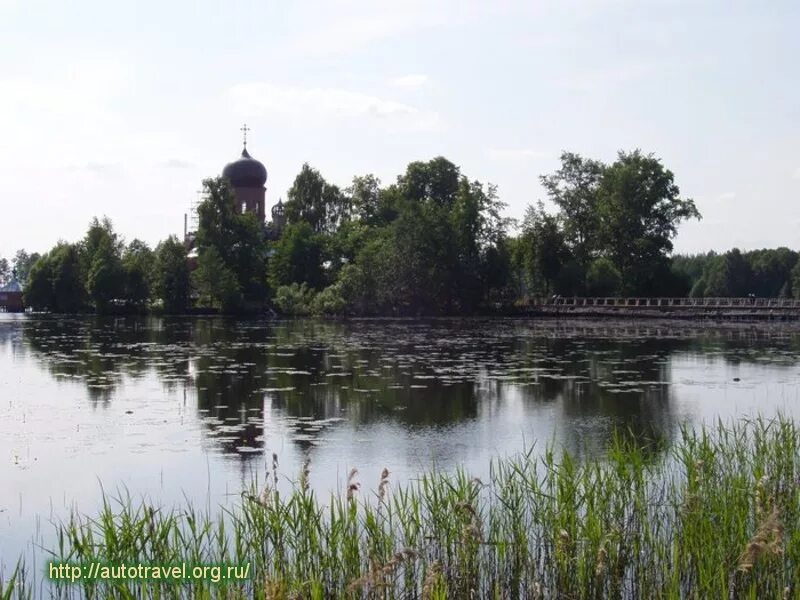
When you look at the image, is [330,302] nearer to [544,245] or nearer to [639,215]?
[544,245]

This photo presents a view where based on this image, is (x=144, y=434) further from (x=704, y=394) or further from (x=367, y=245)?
(x=367, y=245)

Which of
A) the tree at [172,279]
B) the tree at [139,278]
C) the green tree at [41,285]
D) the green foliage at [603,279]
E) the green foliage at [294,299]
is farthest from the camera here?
the green tree at [41,285]

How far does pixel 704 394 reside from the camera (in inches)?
971

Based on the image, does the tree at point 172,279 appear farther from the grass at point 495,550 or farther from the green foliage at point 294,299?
the grass at point 495,550

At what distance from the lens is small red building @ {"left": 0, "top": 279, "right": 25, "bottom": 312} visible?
359ft

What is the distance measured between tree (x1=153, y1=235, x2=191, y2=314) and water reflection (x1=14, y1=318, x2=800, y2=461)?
95.7ft

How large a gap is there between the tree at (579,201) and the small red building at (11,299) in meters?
59.0

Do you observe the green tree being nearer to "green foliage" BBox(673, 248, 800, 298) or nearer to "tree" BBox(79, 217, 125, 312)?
"tree" BBox(79, 217, 125, 312)

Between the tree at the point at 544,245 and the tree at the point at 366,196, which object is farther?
the tree at the point at 366,196

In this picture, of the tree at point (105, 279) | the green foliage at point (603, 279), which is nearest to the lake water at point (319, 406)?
the green foliage at point (603, 279)

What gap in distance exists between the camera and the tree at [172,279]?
86375 mm

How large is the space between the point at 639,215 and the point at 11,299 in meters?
69.8

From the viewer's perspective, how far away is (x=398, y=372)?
3089cm

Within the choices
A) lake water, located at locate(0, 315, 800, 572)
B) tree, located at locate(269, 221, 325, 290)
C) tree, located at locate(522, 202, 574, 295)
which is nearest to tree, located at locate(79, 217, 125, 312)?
tree, located at locate(269, 221, 325, 290)
